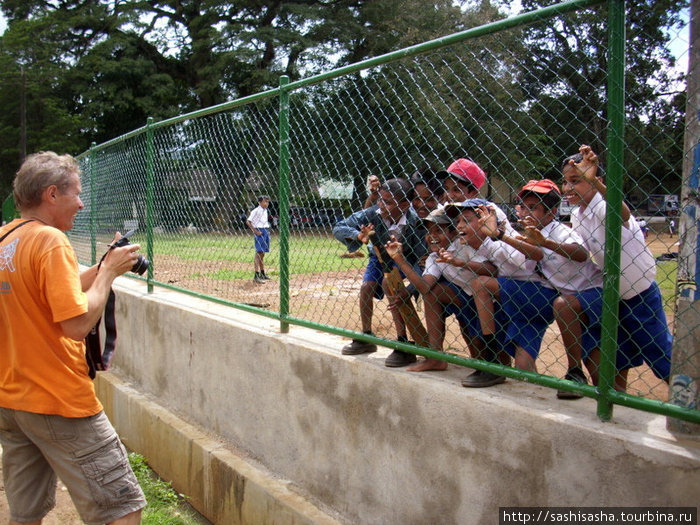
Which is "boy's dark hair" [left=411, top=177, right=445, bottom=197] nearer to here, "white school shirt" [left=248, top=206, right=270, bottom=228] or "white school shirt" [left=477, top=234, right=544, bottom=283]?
"white school shirt" [left=477, top=234, right=544, bottom=283]

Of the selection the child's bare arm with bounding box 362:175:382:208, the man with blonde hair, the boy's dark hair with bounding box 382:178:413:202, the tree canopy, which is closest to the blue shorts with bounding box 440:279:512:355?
the boy's dark hair with bounding box 382:178:413:202

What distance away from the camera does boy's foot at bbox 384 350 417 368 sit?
2.94 m

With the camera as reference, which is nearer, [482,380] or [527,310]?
[482,380]

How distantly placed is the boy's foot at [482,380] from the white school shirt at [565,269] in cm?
46

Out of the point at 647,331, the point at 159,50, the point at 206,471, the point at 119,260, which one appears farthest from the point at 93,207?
the point at 159,50

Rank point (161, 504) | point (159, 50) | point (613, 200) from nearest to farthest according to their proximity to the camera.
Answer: point (613, 200)
point (161, 504)
point (159, 50)

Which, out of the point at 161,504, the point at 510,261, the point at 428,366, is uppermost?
the point at 510,261

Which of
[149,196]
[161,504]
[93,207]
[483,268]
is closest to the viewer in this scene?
[483,268]

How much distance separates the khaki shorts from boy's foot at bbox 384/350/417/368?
1246 millimetres

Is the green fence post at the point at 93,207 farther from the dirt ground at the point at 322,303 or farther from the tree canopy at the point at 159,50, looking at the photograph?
the tree canopy at the point at 159,50

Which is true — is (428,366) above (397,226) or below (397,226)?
below

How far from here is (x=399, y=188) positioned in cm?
321

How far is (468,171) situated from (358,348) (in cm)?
105

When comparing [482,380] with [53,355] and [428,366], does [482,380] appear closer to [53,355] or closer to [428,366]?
[428,366]
